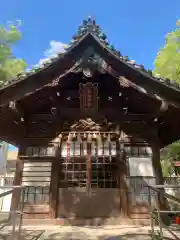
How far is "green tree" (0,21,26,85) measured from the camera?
1789 centimetres

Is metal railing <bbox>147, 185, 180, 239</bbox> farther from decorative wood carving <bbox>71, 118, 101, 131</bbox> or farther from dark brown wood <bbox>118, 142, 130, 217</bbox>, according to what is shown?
decorative wood carving <bbox>71, 118, 101, 131</bbox>

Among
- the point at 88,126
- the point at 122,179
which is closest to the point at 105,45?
the point at 88,126

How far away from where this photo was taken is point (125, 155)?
6.92 metres

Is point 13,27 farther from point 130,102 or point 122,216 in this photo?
point 122,216

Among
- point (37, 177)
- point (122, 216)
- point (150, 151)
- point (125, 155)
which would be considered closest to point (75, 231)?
point (122, 216)

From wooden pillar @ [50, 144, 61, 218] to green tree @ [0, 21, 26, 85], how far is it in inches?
509

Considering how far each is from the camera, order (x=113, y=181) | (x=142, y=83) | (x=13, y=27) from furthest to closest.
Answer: (x=13, y=27) → (x=113, y=181) → (x=142, y=83)

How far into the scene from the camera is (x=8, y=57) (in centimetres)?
1875

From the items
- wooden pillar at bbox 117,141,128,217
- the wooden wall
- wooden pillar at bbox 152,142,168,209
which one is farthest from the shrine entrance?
wooden pillar at bbox 152,142,168,209

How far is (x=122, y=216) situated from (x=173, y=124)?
10.9 feet

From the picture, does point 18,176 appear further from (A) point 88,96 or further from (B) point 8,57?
(B) point 8,57

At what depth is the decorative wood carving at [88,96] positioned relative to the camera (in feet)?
20.3

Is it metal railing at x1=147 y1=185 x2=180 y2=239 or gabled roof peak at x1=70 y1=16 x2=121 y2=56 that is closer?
metal railing at x1=147 y1=185 x2=180 y2=239

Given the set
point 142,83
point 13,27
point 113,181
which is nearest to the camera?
point 142,83
